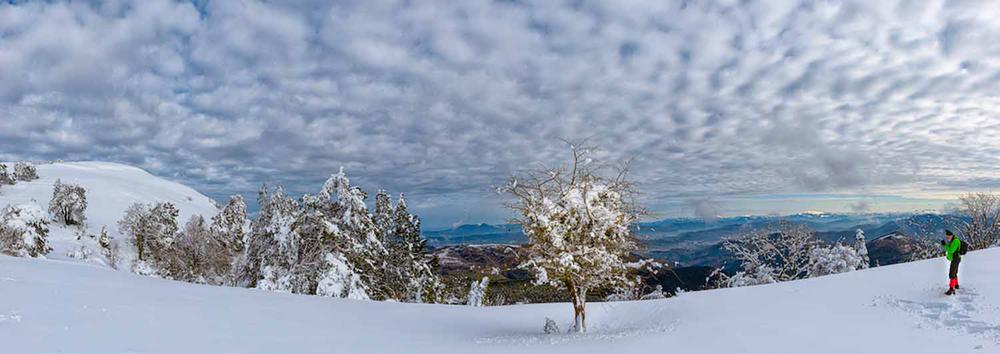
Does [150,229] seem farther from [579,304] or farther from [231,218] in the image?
[579,304]

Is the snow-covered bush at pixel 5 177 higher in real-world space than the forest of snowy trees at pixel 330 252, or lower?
higher

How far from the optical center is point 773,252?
41375 mm

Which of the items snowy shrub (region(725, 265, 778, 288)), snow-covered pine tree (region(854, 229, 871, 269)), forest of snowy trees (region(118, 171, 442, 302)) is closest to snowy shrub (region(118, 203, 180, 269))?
forest of snowy trees (region(118, 171, 442, 302))

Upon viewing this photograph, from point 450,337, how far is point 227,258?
3819cm

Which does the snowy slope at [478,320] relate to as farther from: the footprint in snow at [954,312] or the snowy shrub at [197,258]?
the snowy shrub at [197,258]

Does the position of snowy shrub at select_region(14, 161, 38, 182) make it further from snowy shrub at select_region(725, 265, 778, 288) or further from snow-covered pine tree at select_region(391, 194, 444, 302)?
snowy shrub at select_region(725, 265, 778, 288)

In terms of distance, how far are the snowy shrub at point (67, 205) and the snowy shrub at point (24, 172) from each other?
41669 millimetres

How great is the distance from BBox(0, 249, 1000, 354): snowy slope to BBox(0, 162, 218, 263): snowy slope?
7043 centimetres

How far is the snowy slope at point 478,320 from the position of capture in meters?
12.1

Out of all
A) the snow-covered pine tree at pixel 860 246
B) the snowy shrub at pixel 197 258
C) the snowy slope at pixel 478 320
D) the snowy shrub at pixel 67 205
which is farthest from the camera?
the snowy shrub at pixel 67 205

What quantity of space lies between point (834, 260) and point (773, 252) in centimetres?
426

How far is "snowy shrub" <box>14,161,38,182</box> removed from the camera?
5172 inches

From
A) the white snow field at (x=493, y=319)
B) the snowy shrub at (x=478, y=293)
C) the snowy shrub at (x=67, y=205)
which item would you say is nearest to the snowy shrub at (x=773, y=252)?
the white snow field at (x=493, y=319)

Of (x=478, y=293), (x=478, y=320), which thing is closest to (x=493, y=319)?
(x=478, y=320)
